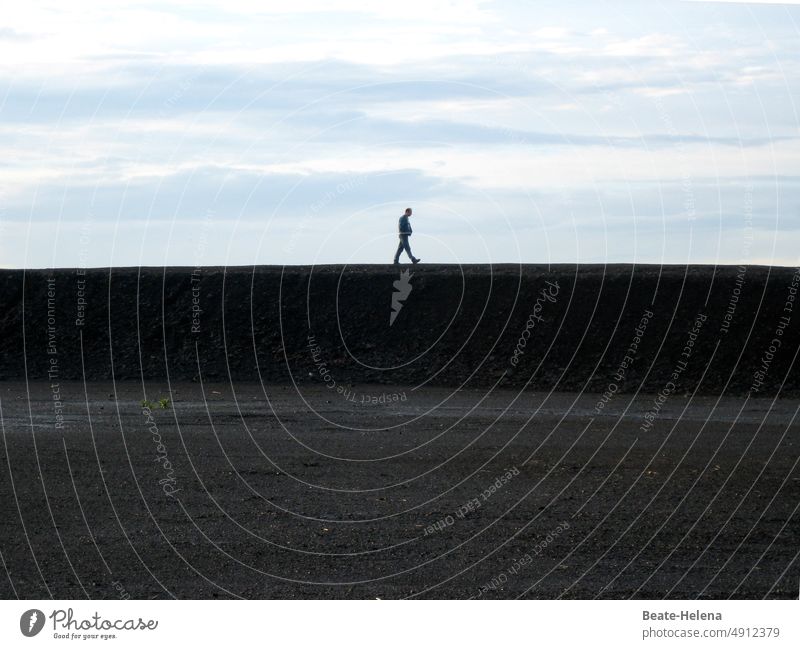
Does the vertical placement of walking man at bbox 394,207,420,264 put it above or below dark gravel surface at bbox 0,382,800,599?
below

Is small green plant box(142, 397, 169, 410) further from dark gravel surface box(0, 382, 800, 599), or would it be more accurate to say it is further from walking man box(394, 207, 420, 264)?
walking man box(394, 207, 420, 264)

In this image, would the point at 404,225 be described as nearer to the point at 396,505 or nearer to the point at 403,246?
the point at 403,246

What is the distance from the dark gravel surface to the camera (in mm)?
7359

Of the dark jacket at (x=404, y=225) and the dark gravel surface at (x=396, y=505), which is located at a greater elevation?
the dark gravel surface at (x=396, y=505)

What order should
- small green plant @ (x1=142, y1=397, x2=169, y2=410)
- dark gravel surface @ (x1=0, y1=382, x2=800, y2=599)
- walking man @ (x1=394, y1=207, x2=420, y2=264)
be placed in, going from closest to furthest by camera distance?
dark gravel surface @ (x1=0, y1=382, x2=800, y2=599)
small green plant @ (x1=142, y1=397, x2=169, y2=410)
walking man @ (x1=394, y1=207, x2=420, y2=264)

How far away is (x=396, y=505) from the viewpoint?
10086 millimetres

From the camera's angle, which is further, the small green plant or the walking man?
the walking man

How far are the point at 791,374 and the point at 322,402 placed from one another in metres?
10.5

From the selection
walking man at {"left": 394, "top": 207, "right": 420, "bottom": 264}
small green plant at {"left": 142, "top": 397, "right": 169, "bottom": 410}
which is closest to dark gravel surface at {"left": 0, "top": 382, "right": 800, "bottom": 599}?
small green plant at {"left": 142, "top": 397, "right": 169, "bottom": 410}

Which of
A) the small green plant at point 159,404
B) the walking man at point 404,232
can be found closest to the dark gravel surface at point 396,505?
the small green plant at point 159,404

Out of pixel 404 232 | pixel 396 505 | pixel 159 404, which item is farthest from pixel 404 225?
pixel 396 505

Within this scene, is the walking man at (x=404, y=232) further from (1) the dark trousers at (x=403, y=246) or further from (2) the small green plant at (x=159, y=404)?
(2) the small green plant at (x=159, y=404)

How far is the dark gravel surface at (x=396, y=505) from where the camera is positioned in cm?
736

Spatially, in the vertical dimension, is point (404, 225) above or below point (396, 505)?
below
